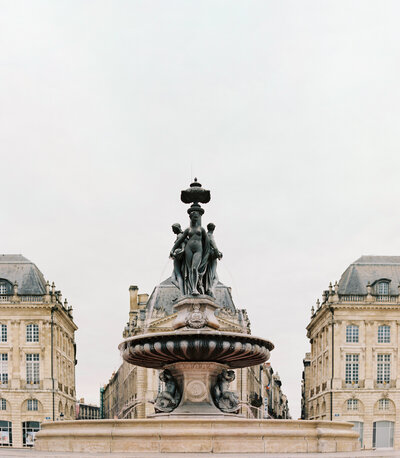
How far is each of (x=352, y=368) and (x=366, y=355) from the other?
1629mm

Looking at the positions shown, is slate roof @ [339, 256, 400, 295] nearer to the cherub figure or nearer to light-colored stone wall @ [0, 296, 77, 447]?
light-colored stone wall @ [0, 296, 77, 447]

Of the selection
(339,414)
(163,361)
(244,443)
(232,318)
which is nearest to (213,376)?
(163,361)

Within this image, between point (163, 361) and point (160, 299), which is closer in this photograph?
point (163, 361)

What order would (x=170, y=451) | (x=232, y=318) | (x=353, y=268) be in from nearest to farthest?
(x=170, y=451) < (x=353, y=268) < (x=232, y=318)

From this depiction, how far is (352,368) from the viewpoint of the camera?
202ft

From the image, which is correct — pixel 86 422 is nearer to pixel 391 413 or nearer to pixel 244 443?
pixel 244 443

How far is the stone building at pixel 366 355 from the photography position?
198 feet

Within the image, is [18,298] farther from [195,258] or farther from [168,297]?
[195,258]

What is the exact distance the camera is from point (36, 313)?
6231 cm

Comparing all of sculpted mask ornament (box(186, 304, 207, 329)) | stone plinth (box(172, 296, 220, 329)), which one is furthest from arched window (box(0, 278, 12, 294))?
sculpted mask ornament (box(186, 304, 207, 329))

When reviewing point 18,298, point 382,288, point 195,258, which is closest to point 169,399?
point 195,258

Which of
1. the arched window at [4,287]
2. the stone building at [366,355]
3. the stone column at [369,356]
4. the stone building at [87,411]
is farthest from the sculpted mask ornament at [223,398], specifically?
the stone building at [87,411]

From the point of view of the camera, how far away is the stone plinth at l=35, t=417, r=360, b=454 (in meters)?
12.6

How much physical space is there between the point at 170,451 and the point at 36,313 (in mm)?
51698
